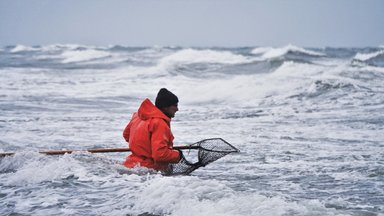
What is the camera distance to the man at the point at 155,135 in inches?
227

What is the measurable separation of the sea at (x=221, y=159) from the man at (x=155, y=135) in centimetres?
20

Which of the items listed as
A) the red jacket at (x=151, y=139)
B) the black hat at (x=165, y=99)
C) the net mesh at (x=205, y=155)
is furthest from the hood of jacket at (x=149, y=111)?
the net mesh at (x=205, y=155)

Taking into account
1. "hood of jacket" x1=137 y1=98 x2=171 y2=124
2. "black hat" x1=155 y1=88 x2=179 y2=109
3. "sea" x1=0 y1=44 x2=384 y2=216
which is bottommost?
"sea" x1=0 y1=44 x2=384 y2=216

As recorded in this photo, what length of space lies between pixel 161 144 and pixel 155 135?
123 millimetres

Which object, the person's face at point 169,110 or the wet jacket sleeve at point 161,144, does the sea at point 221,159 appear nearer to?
the wet jacket sleeve at point 161,144

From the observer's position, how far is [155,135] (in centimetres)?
578

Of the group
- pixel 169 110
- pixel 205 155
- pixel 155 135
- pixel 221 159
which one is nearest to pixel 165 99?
pixel 169 110

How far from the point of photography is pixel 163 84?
24.5m

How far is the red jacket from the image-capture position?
18.9ft

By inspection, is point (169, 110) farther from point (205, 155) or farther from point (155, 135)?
point (205, 155)

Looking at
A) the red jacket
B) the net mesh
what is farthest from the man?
the net mesh

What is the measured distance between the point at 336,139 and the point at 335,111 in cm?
410

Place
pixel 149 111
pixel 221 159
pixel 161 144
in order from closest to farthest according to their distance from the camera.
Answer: pixel 161 144 → pixel 149 111 → pixel 221 159

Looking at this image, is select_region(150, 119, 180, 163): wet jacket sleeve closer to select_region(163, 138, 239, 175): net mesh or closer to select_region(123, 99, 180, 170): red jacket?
select_region(123, 99, 180, 170): red jacket
